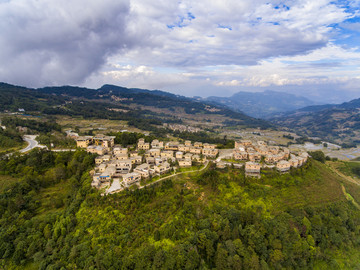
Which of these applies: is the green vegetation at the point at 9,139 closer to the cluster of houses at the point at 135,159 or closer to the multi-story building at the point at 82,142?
the multi-story building at the point at 82,142

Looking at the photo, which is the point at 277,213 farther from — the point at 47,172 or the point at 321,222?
the point at 47,172

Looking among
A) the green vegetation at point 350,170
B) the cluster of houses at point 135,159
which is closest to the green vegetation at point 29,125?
the cluster of houses at point 135,159

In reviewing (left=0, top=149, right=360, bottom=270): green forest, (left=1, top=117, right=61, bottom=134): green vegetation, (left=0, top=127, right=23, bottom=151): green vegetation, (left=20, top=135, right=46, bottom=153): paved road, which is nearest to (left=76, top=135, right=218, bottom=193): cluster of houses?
(left=0, top=149, right=360, bottom=270): green forest

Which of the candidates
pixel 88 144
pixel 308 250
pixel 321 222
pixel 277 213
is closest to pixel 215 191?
pixel 277 213

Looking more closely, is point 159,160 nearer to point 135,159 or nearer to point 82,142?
point 135,159

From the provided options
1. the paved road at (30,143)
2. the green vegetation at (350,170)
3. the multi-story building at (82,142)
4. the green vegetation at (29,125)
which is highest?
the green vegetation at (29,125)

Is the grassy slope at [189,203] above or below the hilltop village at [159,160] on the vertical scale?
below

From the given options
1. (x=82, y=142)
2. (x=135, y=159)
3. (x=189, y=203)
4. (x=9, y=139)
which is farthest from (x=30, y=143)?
(x=189, y=203)
